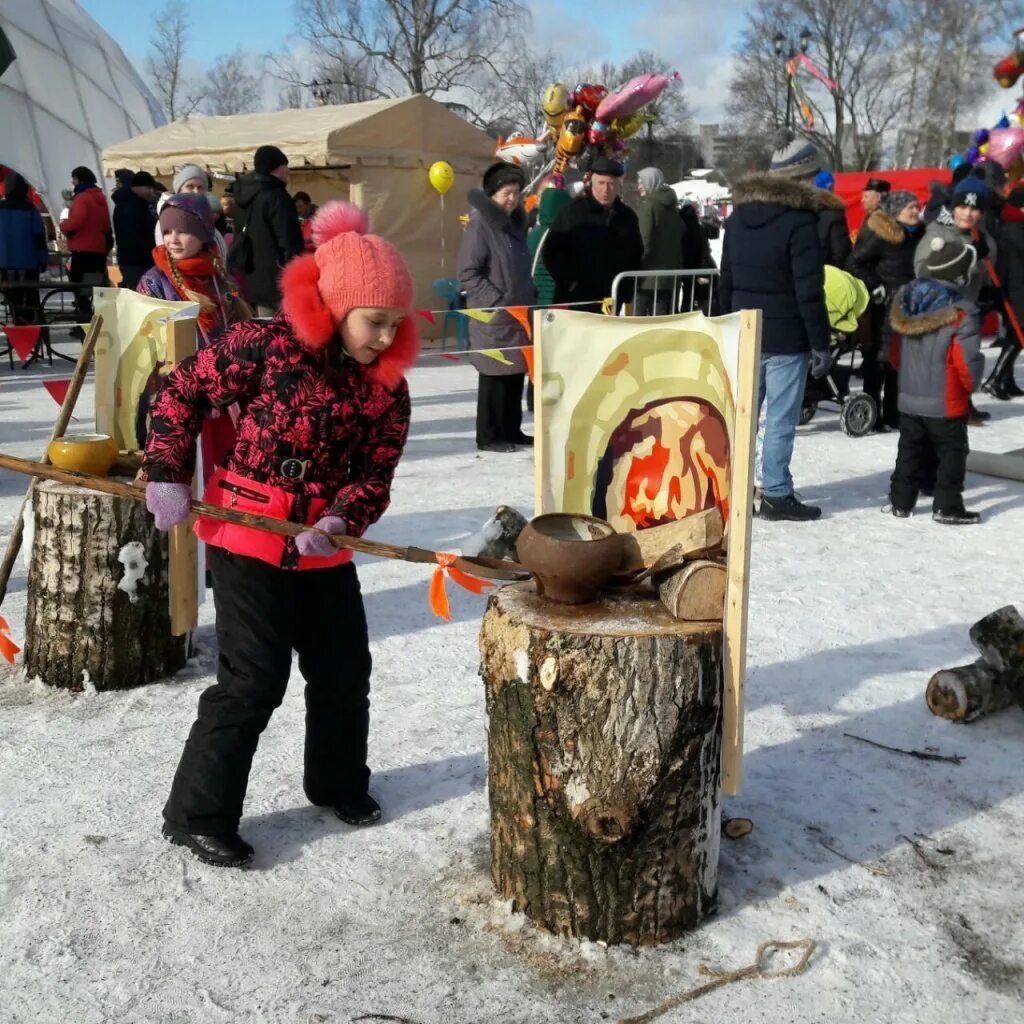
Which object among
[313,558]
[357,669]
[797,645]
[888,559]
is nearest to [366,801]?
[357,669]

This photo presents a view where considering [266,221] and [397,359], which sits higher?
[266,221]

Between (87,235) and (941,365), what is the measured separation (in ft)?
32.6

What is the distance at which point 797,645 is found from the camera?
440 cm

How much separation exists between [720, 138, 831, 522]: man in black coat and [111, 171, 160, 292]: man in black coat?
721cm

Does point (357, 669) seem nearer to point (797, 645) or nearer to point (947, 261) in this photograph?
point (797, 645)

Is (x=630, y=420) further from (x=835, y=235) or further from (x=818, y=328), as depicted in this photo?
(x=835, y=235)

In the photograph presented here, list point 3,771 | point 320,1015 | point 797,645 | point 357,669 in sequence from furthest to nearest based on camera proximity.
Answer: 1. point 797,645
2. point 3,771
3. point 357,669
4. point 320,1015

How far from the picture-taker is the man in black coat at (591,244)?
8031 mm

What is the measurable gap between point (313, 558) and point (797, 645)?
2.33 metres

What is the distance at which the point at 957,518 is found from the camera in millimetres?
6262

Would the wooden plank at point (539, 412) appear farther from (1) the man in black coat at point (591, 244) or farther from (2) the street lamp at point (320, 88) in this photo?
(2) the street lamp at point (320, 88)

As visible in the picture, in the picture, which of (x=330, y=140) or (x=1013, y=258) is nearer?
(x=1013, y=258)

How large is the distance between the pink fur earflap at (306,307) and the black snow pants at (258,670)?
1.95 ft

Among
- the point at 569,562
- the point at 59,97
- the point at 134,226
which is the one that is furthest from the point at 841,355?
the point at 59,97
